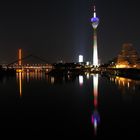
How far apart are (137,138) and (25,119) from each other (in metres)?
4.28

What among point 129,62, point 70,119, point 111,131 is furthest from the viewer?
point 129,62

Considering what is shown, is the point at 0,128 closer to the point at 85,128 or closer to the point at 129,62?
the point at 85,128

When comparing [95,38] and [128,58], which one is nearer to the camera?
[128,58]

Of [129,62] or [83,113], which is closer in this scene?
[83,113]

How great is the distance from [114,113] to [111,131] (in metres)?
2.82

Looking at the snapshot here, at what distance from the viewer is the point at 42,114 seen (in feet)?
33.8

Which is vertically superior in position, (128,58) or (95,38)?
(95,38)

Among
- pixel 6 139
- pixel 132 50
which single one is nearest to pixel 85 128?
pixel 6 139

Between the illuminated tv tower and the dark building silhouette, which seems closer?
the dark building silhouette

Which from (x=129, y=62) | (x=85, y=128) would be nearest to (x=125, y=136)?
(x=85, y=128)

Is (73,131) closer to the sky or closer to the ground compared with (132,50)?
closer to the ground

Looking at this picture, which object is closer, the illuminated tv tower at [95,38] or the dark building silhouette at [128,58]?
the dark building silhouette at [128,58]

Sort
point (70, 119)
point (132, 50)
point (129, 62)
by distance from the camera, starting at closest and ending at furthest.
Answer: point (70, 119) → point (129, 62) → point (132, 50)

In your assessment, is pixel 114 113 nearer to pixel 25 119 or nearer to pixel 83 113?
pixel 83 113
